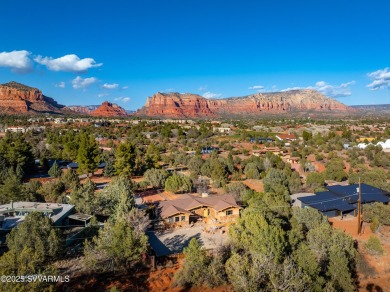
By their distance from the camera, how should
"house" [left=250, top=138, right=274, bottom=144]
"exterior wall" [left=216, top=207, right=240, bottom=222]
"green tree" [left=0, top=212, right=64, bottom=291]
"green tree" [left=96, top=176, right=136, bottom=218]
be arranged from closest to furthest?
1. "green tree" [left=0, top=212, right=64, bottom=291]
2. "green tree" [left=96, top=176, right=136, bottom=218]
3. "exterior wall" [left=216, top=207, right=240, bottom=222]
4. "house" [left=250, top=138, right=274, bottom=144]

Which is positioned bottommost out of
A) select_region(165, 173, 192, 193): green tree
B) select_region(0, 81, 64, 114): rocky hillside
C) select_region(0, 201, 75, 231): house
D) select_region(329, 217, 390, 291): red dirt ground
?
select_region(329, 217, 390, 291): red dirt ground

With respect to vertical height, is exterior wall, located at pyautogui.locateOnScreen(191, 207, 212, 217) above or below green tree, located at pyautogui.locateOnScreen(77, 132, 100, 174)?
below

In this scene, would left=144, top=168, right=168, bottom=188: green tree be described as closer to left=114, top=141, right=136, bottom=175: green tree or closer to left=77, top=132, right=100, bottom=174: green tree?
left=114, top=141, right=136, bottom=175: green tree

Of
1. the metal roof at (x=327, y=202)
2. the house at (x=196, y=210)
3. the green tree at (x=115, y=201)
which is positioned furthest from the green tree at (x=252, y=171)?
the green tree at (x=115, y=201)

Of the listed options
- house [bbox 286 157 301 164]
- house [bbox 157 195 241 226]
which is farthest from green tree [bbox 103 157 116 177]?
house [bbox 286 157 301 164]

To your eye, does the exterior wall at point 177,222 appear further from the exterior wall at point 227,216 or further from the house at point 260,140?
the house at point 260,140

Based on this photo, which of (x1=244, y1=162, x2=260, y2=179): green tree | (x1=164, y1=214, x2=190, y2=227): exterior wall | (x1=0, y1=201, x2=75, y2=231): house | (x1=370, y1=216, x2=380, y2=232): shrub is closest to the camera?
(x1=0, y1=201, x2=75, y2=231): house
